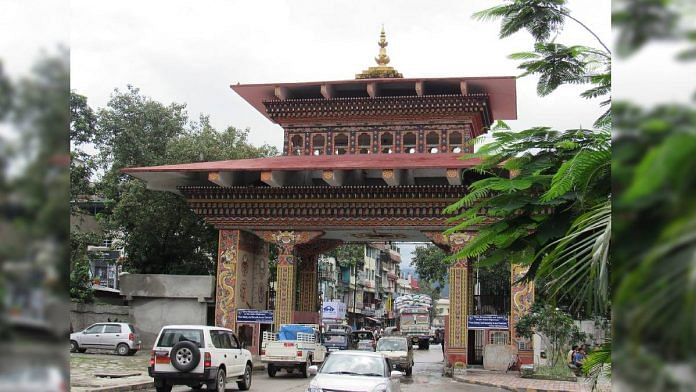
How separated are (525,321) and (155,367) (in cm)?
1138

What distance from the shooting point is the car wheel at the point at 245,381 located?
1599 cm

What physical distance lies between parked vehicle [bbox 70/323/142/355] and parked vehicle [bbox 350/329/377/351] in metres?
8.85

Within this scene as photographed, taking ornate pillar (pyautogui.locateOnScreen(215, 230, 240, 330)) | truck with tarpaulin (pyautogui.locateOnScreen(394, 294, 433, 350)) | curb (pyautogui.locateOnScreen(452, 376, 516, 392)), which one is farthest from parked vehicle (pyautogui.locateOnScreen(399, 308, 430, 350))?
curb (pyautogui.locateOnScreen(452, 376, 516, 392))

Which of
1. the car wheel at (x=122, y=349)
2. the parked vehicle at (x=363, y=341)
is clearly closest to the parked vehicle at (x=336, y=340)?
the parked vehicle at (x=363, y=341)

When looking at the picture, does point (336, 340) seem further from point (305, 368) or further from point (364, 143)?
point (364, 143)

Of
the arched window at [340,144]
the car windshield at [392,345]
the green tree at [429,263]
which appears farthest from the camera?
the green tree at [429,263]

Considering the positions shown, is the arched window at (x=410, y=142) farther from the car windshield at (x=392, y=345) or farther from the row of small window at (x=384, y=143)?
the car windshield at (x=392, y=345)

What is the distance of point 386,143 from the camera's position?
25.8 metres

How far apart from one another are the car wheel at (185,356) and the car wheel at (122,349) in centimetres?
1223

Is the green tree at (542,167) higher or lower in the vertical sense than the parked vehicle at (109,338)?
higher

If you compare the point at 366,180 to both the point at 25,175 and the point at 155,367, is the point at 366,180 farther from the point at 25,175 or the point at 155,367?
the point at 25,175

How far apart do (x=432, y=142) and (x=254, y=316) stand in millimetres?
8714

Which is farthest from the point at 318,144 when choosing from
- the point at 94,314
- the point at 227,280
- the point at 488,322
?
the point at 94,314

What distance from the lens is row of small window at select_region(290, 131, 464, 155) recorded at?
25.0 meters
